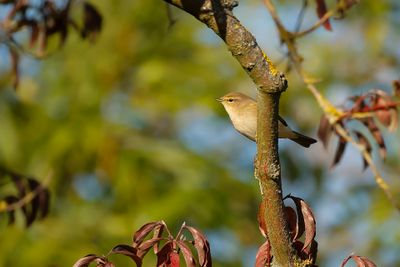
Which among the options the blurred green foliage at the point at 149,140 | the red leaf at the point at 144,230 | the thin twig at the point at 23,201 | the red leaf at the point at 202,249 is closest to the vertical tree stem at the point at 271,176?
the red leaf at the point at 202,249

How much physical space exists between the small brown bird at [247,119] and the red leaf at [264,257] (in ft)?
7.09

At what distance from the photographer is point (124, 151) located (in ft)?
25.7

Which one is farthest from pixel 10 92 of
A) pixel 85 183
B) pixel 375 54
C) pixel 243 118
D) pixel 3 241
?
pixel 375 54

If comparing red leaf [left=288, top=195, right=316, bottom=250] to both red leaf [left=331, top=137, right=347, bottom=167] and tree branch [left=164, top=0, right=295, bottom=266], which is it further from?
red leaf [left=331, top=137, right=347, bottom=167]

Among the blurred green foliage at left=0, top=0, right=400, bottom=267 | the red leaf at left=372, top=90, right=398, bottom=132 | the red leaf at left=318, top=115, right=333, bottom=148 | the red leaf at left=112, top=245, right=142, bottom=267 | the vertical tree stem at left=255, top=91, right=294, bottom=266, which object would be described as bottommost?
the blurred green foliage at left=0, top=0, right=400, bottom=267

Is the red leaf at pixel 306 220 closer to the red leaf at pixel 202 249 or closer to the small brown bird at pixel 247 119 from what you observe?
the red leaf at pixel 202 249

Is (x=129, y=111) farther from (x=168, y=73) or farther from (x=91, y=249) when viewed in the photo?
(x=91, y=249)

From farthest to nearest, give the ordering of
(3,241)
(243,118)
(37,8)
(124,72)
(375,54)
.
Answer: (375,54)
(124,72)
(3,241)
(243,118)
(37,8)

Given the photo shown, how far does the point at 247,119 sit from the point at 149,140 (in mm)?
3022

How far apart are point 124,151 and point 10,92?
1307mm

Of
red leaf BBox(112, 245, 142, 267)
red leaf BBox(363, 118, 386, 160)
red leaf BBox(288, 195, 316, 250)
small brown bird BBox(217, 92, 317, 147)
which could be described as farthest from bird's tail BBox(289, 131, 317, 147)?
red leaf BBox(112, 245, 142, 267)

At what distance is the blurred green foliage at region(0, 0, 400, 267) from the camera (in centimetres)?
716

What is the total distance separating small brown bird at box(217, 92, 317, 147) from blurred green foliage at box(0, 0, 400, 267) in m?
1.51

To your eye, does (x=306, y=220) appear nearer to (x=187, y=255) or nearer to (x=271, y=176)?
(x=271, y=176)
